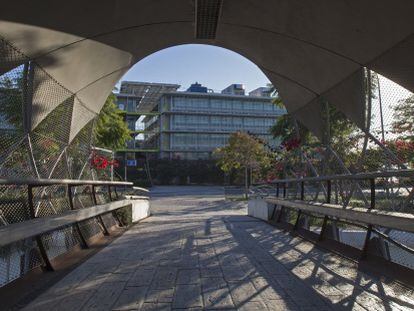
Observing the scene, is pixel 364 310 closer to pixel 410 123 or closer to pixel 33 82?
pixel 410 123

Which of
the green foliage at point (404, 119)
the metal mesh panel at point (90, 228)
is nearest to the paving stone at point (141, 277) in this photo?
the metal mesh panel at point (90, 228)

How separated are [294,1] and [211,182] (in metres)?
61.4

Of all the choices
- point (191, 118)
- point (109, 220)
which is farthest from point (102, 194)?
point (191, 118)

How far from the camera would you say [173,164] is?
2653 inches

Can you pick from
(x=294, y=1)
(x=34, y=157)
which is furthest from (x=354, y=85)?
(x=34, y=157)

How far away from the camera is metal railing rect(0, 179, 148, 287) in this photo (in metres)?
4.83

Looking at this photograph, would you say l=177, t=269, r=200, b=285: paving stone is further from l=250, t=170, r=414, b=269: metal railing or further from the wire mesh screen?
l=250, t=170, r=414, b=269: metal railing

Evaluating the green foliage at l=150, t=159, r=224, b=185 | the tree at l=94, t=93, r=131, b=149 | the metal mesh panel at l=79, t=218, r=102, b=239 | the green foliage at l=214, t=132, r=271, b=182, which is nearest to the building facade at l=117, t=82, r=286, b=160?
the green foliage at l=150, t=159, r=224, b=185

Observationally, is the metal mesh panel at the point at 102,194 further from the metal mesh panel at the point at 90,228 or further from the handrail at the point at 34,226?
the handrail at the point at 34,226

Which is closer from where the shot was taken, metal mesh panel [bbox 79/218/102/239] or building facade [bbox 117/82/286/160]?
metal mesh panel [bbox 79/218/102/239]

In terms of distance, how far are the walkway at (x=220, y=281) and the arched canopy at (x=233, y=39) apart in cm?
295

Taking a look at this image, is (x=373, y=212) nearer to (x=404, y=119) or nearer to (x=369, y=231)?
(x=369, y=231)

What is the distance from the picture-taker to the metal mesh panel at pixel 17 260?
541 cm

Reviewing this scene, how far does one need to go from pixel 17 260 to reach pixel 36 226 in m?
1.11
